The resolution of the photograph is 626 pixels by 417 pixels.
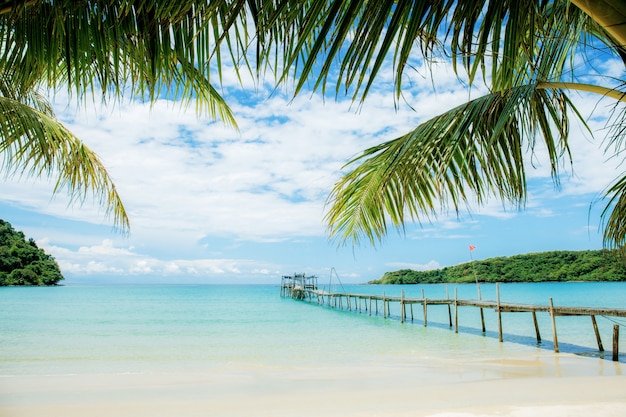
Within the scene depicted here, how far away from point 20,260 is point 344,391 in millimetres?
68932

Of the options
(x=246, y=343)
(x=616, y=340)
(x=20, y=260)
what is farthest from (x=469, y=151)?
(x=20, y=260)

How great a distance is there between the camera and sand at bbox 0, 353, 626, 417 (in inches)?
260

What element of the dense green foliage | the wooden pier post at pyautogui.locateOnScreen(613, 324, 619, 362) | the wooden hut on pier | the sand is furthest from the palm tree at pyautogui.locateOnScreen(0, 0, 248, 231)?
the dense green foliage

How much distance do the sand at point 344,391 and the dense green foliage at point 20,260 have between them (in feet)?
184

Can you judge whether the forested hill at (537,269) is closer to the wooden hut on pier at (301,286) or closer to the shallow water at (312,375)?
the wooden hut on pier at (301,286)

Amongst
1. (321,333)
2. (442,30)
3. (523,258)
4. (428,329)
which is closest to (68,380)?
(442,30)

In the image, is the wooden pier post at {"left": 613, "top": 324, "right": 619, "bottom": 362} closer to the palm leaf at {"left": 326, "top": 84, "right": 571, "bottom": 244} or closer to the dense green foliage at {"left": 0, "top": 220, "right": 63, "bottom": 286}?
the palm leaf at {"left": 326, "top": 84, "right": 571, "bottom": 244}

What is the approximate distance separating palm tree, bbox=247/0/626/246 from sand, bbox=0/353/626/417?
4.15m

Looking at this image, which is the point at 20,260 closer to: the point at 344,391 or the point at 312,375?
the point at 312,375

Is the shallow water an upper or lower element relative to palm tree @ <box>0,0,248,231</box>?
lower

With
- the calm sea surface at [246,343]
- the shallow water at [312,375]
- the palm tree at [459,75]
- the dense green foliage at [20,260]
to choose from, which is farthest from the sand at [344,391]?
the dense green foliage at [20,260]

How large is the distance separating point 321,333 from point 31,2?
63.7 feet

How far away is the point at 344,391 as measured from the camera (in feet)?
26.5

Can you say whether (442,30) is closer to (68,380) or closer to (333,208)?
(333,208)
